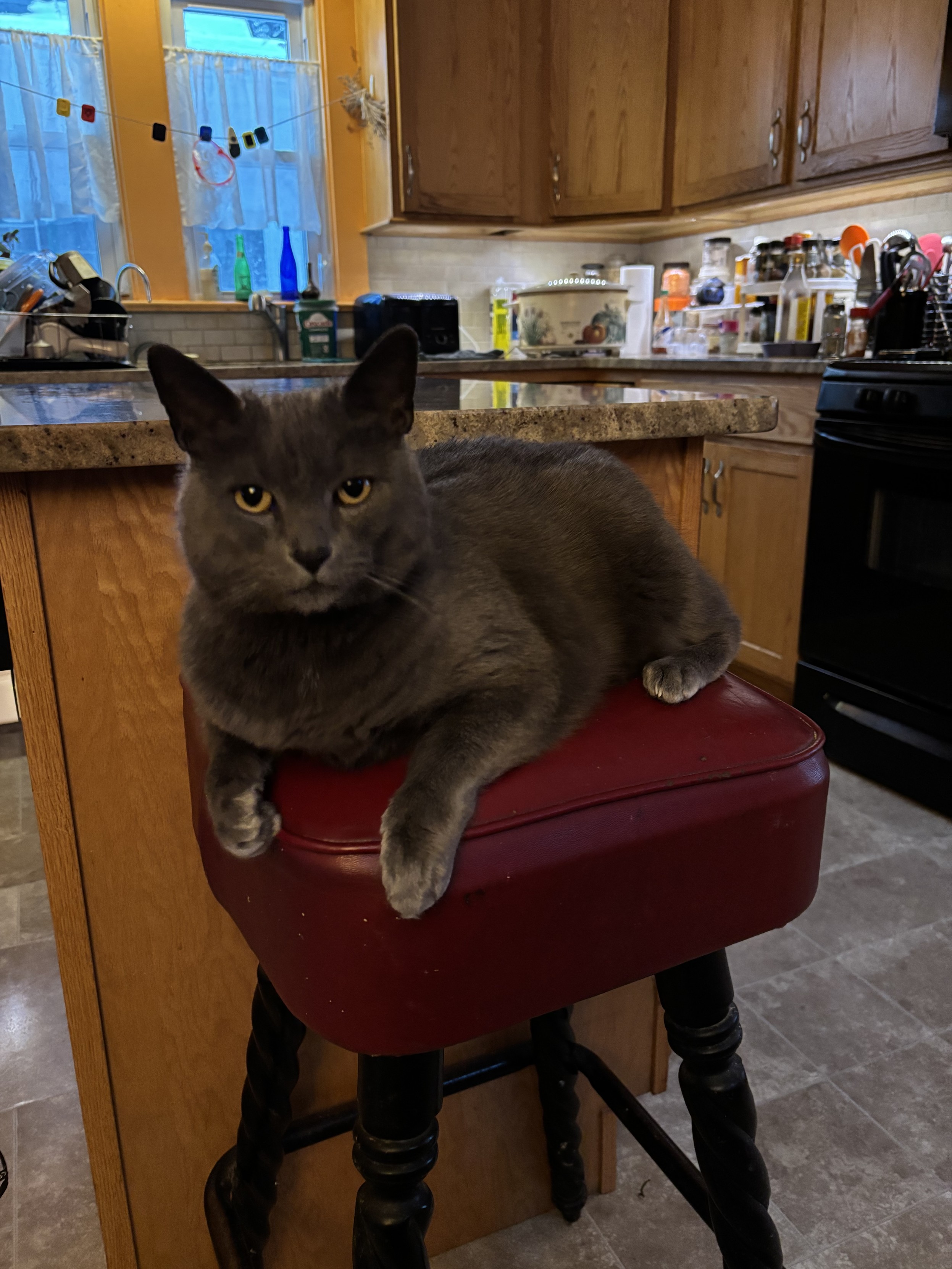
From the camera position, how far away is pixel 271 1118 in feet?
3.11

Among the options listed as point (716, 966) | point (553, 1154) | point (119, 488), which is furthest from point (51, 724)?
point (553, 1154)

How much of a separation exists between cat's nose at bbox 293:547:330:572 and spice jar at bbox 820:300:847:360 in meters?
2.55

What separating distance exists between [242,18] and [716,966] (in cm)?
412

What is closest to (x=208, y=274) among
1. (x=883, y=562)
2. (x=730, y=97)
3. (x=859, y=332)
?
(x=730, y=97)

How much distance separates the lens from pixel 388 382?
25.1 inches

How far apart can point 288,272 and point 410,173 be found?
0.66 m

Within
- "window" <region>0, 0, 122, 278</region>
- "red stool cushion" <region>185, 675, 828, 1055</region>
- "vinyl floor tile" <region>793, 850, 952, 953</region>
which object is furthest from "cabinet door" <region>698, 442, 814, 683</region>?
"window" <region>0, 0, 122, 278</region>

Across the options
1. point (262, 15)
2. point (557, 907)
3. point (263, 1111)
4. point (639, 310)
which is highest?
point (262, 15)

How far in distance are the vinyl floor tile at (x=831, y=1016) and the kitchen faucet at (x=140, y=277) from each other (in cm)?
326

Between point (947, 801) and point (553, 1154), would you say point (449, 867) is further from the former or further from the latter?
point (947, 801)

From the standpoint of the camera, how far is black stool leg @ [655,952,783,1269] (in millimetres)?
787

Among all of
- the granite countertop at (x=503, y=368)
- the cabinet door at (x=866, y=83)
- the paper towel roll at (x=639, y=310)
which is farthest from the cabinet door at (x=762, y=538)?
the paper towel roll at (x=639, y=310)

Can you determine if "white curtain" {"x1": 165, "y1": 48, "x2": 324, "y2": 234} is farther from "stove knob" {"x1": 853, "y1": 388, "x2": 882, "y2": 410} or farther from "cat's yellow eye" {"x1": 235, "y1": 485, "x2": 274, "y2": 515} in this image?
"cat's yellow eye" {"x1": 235, "y1": 485, "x2": 274, "y2": 515}

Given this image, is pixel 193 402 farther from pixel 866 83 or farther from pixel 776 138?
pixel 776 138
